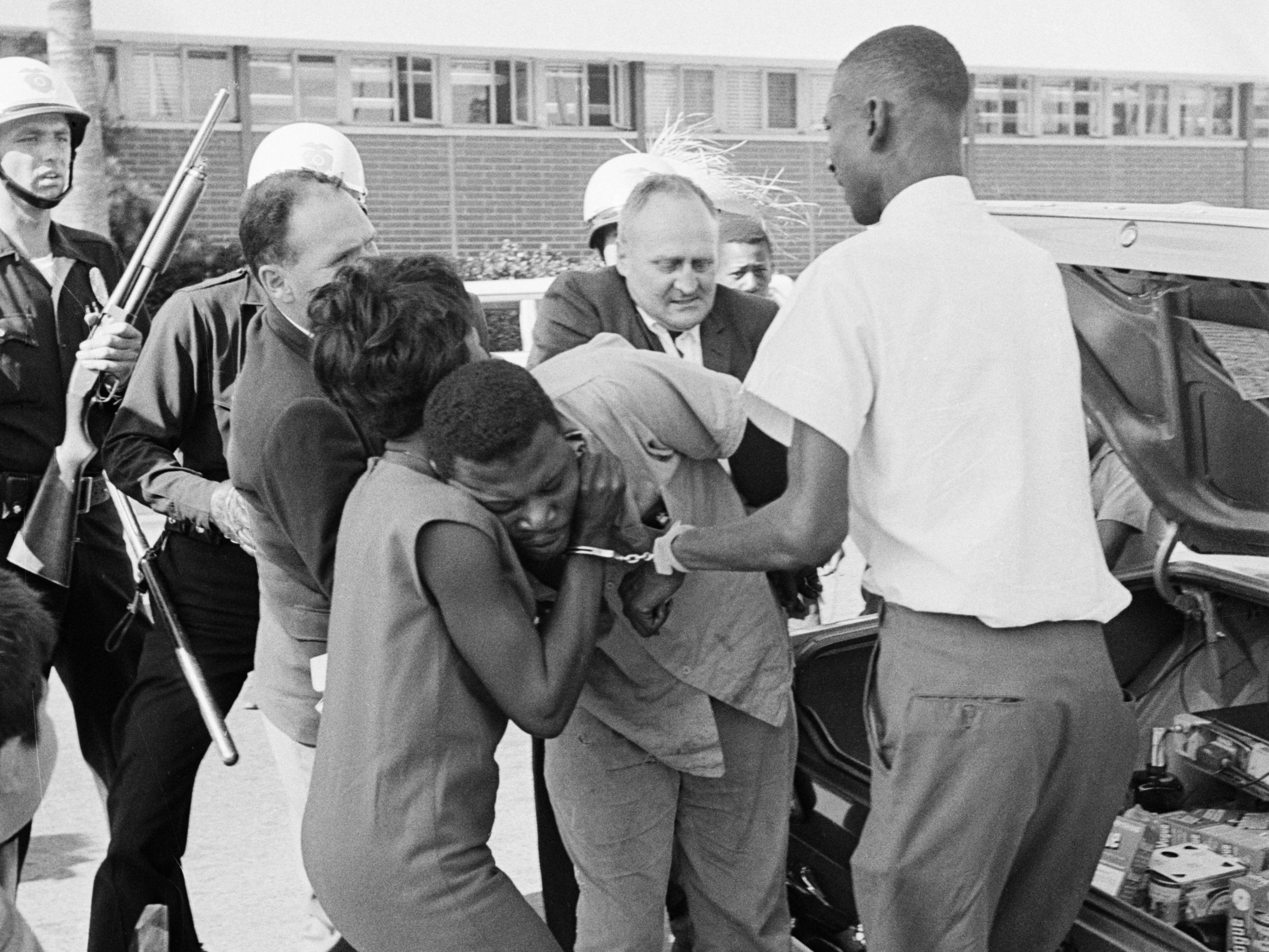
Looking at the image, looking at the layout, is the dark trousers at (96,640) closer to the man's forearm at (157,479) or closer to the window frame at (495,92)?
the man's forearm at (157,479)

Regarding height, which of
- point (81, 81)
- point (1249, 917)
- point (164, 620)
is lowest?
point (1249, 917)

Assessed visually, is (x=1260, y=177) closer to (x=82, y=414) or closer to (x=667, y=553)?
(x=82, y=414)

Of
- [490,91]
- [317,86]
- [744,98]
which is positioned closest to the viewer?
[317,86]

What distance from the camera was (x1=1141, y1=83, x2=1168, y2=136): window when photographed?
2061cm

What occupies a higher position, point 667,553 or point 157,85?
point 157,85

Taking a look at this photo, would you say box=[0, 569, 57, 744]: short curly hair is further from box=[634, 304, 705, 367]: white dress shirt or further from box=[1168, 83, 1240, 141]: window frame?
box=[1168, 83, 1240, 141]: window frame

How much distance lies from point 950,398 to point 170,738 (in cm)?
200

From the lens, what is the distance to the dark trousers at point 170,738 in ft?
11.0

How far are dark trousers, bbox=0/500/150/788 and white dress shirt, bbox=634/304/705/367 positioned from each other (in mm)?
1424

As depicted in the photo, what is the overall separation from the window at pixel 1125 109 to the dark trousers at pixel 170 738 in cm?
1885

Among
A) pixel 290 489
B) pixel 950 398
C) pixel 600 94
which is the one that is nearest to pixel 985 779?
pixel 950 398

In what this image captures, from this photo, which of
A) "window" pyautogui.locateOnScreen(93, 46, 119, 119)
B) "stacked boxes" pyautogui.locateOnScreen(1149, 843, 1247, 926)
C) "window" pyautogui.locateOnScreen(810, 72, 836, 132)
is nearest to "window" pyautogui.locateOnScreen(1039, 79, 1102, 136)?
"window" pyautogui.locateOnScreen(810, 72, 836, 132)

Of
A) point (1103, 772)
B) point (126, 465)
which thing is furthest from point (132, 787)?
point (1103, 772)

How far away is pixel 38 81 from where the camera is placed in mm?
3859
